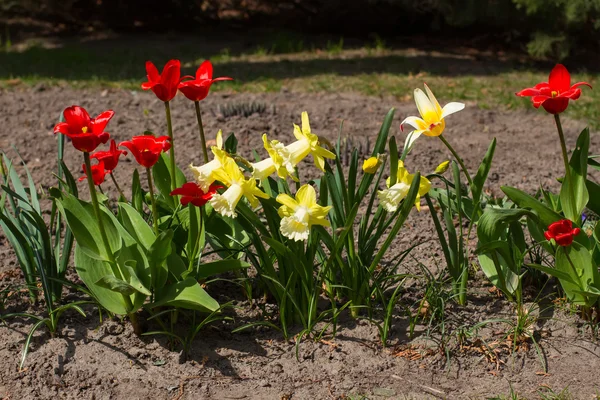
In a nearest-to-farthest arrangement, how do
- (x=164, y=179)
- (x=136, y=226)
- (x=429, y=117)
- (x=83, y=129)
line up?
(x=83, y=129), (x=429, y=117), (x=136, y=226), (x=164, y=179)

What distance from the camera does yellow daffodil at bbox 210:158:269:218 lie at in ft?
7.84

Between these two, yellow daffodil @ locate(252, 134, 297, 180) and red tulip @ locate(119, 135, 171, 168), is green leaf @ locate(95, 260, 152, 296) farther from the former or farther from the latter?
yellow daffodil @ locate(252, 134, 297, 180)

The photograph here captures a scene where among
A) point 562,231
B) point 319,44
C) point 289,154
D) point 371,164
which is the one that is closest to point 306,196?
point 289,154

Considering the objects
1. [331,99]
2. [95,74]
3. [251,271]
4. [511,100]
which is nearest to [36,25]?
[95,74]

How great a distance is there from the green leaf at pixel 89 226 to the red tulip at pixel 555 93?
142cm

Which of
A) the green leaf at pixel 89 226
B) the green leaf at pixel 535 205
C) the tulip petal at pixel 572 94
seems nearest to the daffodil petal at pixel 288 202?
the green leaf at pixel 89 226

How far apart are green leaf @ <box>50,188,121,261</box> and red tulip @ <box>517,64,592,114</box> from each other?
142 centimetres

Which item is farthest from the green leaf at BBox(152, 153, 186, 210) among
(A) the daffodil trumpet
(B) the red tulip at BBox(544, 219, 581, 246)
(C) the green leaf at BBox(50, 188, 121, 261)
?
(B) the red tulip at BBox(544, 219, 581, 246)

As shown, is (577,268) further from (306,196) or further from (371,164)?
(306,196)

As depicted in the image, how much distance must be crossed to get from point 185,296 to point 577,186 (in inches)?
56.5

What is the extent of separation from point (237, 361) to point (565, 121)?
3.61m

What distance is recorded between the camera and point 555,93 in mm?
2447

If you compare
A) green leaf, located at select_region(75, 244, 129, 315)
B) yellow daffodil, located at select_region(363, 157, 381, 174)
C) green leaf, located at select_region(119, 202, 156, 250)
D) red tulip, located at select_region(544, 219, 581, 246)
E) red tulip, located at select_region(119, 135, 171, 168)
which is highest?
red tulip, located at select_region(119, 135, 171, 168)

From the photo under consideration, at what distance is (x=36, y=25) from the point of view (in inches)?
389
